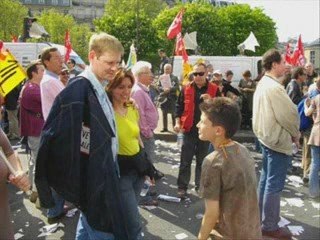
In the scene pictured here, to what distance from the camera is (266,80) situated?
462 cm

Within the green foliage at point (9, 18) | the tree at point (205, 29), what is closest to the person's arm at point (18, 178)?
the tree at point (205, 29)

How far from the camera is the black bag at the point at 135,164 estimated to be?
361 centimetres

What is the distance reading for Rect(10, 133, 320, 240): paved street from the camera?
16.1ft

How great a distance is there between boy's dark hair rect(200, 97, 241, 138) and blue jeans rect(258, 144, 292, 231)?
2012 millimetres

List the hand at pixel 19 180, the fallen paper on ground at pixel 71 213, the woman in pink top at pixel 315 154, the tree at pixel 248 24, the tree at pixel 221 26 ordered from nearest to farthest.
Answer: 1. the hand at pixel 19 180
2. the fallen paper on ground at pixel 71 213
3. the woman in pink top at pixel 315 154
4. the tree at pixel 221 26
5. the tree at pixel 248 24

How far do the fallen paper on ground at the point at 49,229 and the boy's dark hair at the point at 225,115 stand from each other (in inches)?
113

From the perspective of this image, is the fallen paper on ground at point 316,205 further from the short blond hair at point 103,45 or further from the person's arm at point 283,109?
the short blond hair at point 103,45

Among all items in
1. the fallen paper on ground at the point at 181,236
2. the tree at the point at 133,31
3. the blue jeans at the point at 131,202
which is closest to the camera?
the blue jeans at the point at 131,202

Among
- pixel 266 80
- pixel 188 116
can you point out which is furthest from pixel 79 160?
pixel 188 116

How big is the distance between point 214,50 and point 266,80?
4328 centimetres

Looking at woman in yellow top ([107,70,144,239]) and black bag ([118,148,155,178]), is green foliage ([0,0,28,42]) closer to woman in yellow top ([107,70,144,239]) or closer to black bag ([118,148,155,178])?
woman in yellow top ([107,70,144,239])

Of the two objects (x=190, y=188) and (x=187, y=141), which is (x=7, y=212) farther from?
(x=190, y=188)

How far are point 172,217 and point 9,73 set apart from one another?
2807 millimetres

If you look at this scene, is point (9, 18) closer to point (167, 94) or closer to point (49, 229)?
point (167, 94)
